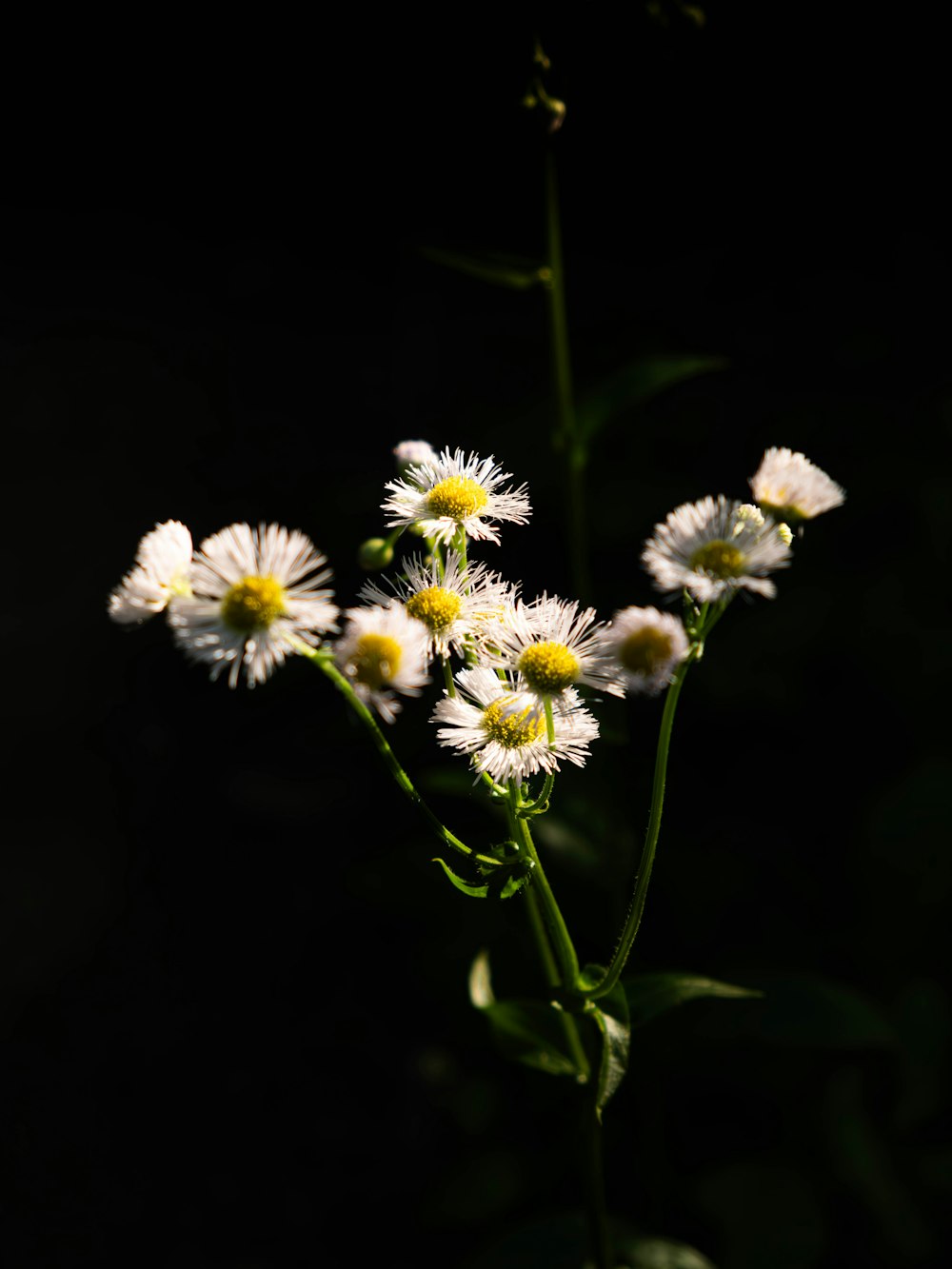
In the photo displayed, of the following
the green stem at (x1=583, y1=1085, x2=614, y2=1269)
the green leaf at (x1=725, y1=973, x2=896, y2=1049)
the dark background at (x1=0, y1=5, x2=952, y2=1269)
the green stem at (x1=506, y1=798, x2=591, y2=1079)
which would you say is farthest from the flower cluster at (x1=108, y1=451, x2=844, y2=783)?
the green leaf at (x1=725, y1=973, x2=896, y2=1049)

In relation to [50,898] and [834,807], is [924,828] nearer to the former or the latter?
[834,807]

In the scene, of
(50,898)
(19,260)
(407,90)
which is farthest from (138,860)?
(407,90)

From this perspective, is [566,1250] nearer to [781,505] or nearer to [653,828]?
[653,828]

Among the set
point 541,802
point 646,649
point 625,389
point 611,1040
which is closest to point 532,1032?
point 611,1040

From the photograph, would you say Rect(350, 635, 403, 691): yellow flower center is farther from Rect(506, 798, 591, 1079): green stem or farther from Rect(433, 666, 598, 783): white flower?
Rect(506, 798, 591, 1079): green stem

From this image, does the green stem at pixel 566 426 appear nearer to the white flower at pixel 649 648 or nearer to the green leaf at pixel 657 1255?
the white flower at pixel 649 648

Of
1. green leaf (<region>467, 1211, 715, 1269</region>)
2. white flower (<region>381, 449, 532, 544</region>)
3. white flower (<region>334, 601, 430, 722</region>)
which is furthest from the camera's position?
green leaf (<region>467, 1211, 715, 1269</region>)

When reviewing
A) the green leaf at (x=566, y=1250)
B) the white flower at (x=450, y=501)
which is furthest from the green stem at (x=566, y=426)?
the green leaf at (x=566, y=1250)
